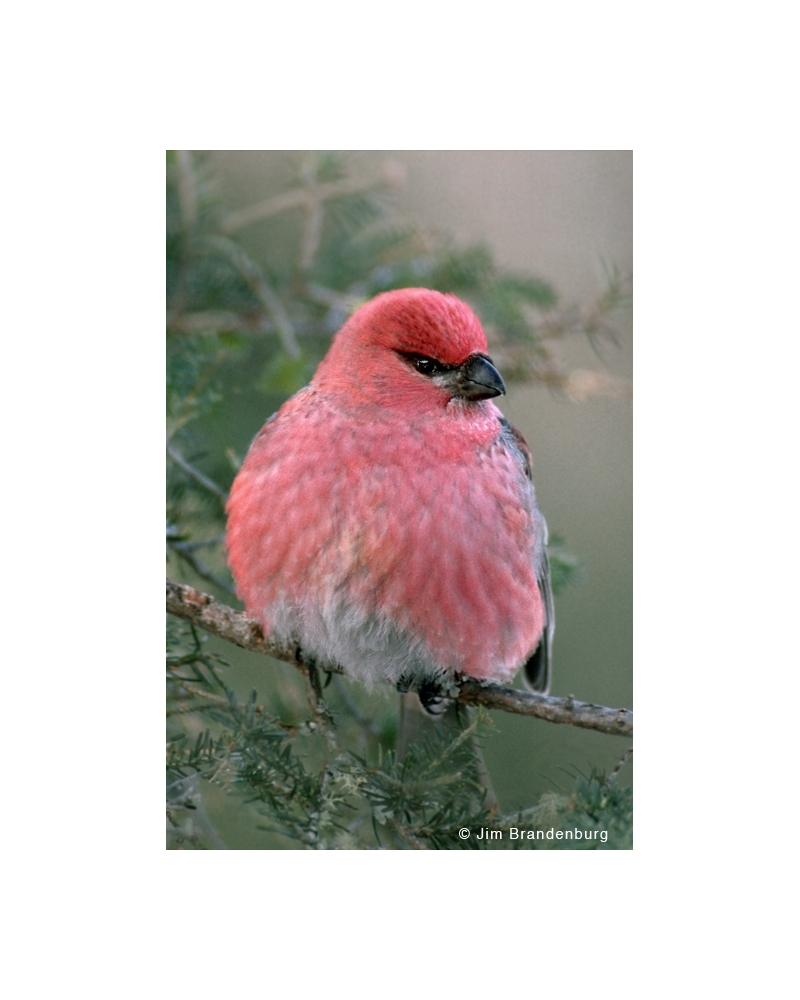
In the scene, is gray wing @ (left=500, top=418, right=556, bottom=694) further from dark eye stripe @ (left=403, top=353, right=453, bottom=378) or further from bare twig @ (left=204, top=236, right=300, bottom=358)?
bare twig @ (left=204, top=236, right=300, bottom=358)

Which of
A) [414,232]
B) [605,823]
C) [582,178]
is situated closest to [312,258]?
[414,232]

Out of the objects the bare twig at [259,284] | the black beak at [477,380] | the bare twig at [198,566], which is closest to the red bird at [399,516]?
the black beak at [477,380]

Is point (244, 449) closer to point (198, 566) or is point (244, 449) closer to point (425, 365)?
point (198, 566)

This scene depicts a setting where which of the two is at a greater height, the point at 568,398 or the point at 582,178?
the point at 582,178

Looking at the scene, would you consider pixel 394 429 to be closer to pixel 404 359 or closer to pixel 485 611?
pixel 404 359

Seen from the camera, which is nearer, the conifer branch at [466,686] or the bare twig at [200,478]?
the conifer branch at [466,686]

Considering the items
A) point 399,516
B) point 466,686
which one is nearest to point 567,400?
point 399,516

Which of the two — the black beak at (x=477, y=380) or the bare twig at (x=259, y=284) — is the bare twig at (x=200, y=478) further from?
the black beak at (x=477, y=380)
